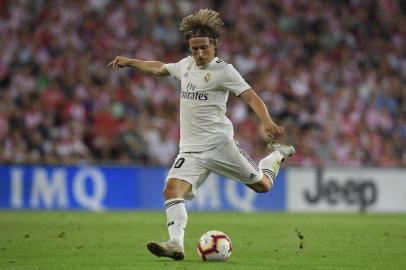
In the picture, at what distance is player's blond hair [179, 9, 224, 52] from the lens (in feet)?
33.2

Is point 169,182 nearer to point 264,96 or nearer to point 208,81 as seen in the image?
point 208,81

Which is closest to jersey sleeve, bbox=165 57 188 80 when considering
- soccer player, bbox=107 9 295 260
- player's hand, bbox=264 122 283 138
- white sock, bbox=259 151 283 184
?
soccer player, bbox=107 9 295 260

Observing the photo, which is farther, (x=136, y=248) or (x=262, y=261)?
(x=136, y=248)

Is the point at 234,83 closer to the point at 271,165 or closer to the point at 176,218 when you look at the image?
the point at 176,218

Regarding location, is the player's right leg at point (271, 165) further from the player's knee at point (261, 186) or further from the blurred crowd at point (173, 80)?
the blurred crowd at point (173, 80)

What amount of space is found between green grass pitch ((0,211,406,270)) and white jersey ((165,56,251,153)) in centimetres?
136

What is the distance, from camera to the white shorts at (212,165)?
10125 mm

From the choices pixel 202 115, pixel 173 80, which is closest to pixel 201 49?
pixel 202 115

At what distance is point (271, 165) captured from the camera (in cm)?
1148

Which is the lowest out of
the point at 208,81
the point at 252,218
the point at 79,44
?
the point at 252,218

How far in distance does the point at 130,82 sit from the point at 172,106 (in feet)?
4.28

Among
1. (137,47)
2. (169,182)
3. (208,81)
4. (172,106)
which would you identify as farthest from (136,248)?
(137,47)

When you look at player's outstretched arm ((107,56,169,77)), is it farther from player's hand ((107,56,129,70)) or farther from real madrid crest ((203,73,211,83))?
real madrid crest ((203,73,211,83))

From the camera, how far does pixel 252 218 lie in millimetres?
19516
